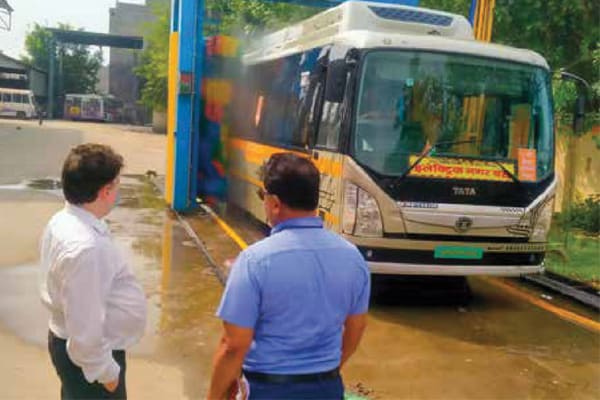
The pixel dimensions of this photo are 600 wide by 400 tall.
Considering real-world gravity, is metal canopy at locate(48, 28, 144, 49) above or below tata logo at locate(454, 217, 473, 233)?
above

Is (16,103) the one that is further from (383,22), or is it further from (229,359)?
(229,359)

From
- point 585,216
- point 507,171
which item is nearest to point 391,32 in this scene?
point 507,171

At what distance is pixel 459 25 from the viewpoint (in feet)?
27.2

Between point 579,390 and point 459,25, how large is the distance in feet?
15.4

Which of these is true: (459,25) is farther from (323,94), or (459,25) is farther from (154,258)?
(154,258)

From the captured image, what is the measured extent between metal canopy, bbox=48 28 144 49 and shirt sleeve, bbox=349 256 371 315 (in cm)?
5455

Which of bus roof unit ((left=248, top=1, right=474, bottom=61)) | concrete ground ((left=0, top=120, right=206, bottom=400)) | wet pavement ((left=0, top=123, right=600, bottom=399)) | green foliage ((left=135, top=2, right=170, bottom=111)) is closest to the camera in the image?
concrete ground ((left=0, top=120, right=206, bottom=400))

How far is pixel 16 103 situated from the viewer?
164 ft

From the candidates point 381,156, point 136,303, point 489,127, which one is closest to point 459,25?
point 489,127

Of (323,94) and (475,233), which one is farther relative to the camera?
(323,94)

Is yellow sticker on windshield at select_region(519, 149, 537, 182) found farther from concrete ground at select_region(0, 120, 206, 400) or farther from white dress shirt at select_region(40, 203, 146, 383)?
white dress shirt at select_region(40, 203, 146, 383)

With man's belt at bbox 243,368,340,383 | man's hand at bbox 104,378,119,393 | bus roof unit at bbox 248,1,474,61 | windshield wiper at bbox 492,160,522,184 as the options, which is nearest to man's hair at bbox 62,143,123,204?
man's hand at bbox 104,378,119,393

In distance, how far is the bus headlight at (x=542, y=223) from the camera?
6949mm

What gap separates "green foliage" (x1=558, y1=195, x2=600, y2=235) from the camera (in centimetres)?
1196
